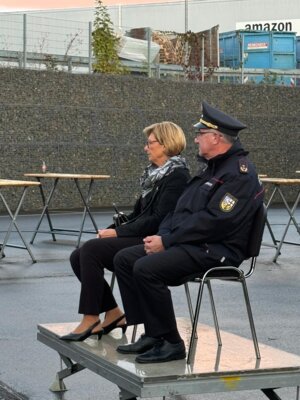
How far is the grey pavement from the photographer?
7.25 metres

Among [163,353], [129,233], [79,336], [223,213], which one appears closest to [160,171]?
[129,233]

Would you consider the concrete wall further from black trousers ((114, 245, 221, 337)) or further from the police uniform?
black trousers ((114, 245, 221, 337))

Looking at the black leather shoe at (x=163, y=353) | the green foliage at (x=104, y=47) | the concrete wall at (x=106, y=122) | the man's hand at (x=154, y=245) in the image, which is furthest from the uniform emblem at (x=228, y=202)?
the green foliage at (x=104, y=47)

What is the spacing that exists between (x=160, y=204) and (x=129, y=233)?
→ 268mm

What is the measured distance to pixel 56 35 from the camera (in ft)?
73.2

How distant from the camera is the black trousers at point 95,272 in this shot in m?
7.05

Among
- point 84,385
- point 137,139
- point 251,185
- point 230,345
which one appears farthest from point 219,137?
point 137,139

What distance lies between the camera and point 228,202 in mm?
6500

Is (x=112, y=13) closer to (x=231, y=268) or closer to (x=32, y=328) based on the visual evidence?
(x=32, y=328)

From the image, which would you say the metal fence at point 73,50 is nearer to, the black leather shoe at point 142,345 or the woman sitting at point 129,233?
the woman sitting at point 129,233

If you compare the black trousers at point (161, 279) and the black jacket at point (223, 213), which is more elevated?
the black jacket at point (223, 213)

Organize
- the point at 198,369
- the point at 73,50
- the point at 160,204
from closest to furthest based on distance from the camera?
the point at 198,369, the point at 160,204, the point at 73,50

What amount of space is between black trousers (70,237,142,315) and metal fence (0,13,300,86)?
1431cm

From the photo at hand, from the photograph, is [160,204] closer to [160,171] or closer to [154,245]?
[160,171]
